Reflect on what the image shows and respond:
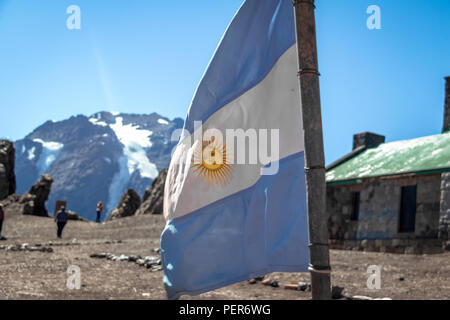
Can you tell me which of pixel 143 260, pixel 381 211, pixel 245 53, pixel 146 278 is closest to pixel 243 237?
pixel 245 53

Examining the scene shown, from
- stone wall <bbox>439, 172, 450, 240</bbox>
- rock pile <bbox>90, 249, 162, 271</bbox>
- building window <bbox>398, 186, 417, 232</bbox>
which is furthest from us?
building window <bbox>398, 186, 417, 232</bbox>

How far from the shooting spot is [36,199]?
32656 millimetres

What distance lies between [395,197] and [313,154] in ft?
49.7

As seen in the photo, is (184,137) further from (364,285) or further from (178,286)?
(364,285)

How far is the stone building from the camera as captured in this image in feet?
49.3

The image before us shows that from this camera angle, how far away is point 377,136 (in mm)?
23047

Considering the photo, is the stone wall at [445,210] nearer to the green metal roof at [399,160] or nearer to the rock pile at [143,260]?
the green metal roof at [399,160]

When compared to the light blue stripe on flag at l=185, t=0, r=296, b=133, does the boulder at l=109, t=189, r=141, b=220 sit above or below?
below

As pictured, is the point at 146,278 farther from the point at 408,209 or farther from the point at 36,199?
the point at 36,199

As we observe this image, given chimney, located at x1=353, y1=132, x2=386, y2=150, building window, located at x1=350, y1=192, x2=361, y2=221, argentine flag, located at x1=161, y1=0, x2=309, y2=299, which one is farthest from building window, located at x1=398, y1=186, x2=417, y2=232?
argentine flag, located at x1=161, y1=0, x2=309, y2=299

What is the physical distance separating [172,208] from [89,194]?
185m

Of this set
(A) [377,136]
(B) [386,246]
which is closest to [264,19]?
(B) [386,246]

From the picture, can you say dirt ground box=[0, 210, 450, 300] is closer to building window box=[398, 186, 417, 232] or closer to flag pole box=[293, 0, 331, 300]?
building window box=[398, 186, 417, 232]

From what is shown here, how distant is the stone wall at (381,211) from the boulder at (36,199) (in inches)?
878
